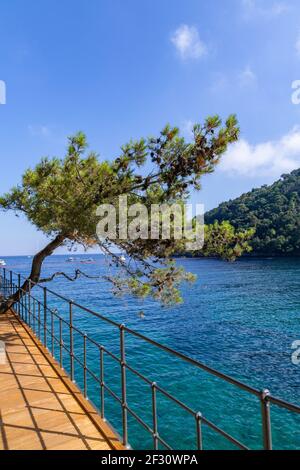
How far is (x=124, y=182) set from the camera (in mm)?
7195

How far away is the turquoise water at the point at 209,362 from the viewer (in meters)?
7.91

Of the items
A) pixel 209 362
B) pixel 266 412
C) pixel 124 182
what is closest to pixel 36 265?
pixel 124 182

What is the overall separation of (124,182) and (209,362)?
8.66 meters

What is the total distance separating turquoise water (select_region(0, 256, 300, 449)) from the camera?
791 centimetres

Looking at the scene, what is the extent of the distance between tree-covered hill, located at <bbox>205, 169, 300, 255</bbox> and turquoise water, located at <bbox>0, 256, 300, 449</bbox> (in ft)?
140

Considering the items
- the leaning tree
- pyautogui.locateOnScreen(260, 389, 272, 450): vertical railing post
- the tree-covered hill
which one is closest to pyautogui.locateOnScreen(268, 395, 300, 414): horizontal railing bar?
pyautogui.locateOnScreen(260, 389, 272, 450): vertical railing post

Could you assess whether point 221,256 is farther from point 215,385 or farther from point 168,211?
point 215,385

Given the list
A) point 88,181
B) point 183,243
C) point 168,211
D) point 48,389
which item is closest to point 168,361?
point 183,243

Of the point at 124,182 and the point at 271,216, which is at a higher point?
the point at 271,216

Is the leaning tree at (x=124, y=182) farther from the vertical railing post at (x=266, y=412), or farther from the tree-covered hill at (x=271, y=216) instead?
the tree-covered hill at (x=271, y=216)

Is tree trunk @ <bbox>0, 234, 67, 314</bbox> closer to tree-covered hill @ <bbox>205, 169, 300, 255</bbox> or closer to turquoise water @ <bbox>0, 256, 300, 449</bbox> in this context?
turquoise water @ <bbox>0, 256, 300, 449</bbox>

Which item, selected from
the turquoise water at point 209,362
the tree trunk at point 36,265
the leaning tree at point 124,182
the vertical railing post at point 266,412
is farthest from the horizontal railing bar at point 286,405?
the tree trunk at point 36,265

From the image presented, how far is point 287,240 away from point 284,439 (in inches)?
2583

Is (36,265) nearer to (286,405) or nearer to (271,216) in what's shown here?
(286,405)
